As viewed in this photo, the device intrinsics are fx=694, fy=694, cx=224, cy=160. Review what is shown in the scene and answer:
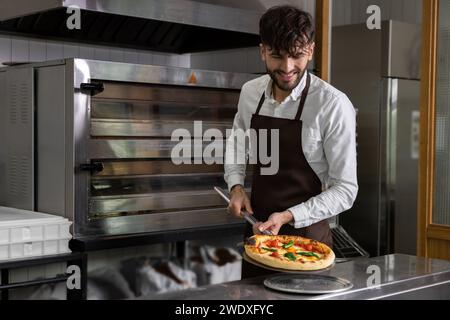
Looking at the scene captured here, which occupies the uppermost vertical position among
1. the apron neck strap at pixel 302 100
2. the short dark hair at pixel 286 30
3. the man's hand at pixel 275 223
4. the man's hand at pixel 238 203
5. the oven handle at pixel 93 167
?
the short dark hair at pixel 286 30

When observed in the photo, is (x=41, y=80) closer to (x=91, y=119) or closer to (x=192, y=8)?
(x=91, y=119)

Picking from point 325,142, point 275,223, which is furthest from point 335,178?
point 275,223

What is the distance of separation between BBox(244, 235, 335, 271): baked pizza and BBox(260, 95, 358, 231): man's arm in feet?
0.33

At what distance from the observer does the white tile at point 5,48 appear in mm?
4180

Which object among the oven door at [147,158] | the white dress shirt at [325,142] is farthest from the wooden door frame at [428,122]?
the white dress shirt at [325,142]

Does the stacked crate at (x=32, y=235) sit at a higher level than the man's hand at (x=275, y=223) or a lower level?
lower

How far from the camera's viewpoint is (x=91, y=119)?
11.8 feet

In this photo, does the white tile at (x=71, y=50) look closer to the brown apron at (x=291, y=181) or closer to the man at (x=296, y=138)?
the man at (x=296, y=138)

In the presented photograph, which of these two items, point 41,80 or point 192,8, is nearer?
point 41,80

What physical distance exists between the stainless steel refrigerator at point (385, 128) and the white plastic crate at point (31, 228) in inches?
105

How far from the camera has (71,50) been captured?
4.47m

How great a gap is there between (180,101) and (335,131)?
4.74 feet

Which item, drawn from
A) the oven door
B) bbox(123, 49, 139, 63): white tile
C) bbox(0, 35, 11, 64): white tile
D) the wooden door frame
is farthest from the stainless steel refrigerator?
bbox(0, 35, 11, 64): white tile
